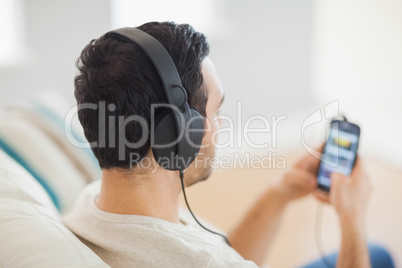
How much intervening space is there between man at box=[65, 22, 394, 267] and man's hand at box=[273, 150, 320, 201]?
0.79ft

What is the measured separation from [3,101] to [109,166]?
1881 mm

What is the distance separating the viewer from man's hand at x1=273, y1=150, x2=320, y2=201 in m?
1.19

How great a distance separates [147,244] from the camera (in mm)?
765

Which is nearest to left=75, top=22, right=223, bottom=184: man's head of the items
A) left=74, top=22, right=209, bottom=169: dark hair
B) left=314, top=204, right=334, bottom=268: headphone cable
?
left=74, top=22, right=209, bottom=169: dark hair

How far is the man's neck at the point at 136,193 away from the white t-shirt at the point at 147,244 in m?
0.02

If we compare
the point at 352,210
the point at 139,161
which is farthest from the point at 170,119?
the point at 352,210

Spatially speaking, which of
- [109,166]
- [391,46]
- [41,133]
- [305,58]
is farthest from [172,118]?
[305,58]

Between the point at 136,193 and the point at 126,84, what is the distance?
0.63 ft

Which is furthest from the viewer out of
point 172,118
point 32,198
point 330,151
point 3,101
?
point 3,101

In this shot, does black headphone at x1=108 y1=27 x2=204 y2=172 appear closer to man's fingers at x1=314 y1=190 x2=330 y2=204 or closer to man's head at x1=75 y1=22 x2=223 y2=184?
man's head at x1=75 y1=22 x2=223 y2=184

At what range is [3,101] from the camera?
2504 mm

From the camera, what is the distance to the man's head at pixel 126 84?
76 centimetres

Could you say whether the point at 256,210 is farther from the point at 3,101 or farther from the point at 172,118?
the point at 3,101

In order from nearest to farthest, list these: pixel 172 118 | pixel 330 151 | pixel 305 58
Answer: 1. pixel 172 118
2. pixel 330 151
3. pixel 305 58
